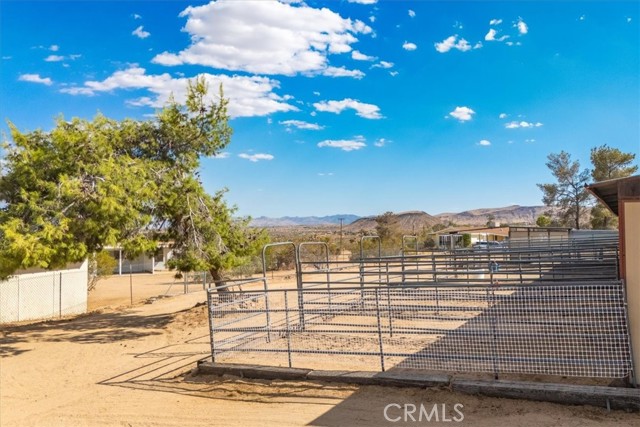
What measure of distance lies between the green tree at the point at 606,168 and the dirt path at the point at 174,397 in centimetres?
4838

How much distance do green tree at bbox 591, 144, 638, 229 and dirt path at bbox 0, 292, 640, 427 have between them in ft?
159

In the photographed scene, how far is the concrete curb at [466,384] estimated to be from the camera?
18.3 feet

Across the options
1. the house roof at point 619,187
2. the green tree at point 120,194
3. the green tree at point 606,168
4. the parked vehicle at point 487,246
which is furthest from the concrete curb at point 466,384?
the green tree at point 606,168

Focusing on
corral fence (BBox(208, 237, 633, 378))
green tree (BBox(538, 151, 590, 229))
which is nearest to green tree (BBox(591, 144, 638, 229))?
green tree (BBox(538, 151, 590, 229))

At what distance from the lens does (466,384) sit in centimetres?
630

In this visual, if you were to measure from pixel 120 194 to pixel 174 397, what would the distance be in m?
5.33

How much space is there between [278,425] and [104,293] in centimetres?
2480

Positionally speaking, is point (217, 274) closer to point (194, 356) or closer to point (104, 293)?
point (194, 356)

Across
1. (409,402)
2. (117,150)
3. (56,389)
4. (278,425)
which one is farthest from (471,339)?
(117,150)

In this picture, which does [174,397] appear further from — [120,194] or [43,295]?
[43,295]

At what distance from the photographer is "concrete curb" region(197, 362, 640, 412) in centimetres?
558

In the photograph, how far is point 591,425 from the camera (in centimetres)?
519

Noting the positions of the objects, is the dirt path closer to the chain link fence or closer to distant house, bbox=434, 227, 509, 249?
the chain link fence

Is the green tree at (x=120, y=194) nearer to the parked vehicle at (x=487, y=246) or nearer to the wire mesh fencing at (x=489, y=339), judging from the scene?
the wire mesh fencing at (x=489, y=339)
